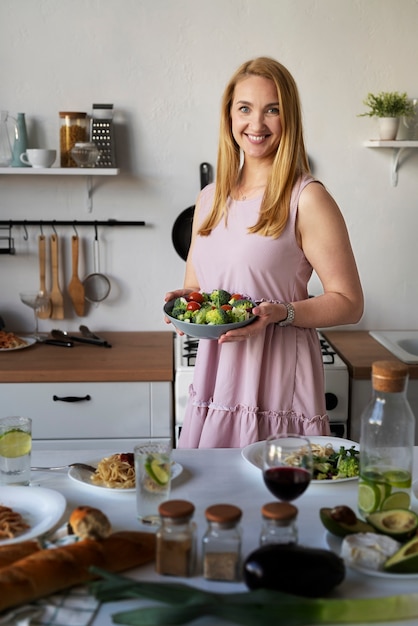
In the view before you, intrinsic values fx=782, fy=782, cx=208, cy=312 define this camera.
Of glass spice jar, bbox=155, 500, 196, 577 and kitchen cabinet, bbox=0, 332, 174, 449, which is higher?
glass spice jar, bbox=155, 500, 196, 577

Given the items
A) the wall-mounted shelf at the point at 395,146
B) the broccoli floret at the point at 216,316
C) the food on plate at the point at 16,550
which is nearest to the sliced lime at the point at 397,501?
the food on plate at the point at 16,550

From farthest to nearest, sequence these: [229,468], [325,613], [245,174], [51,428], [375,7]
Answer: [375,7]
[51,428]
[245,174]
[229,468]
[325,613]

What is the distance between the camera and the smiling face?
1.98 meters

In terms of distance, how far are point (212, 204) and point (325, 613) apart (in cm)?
134

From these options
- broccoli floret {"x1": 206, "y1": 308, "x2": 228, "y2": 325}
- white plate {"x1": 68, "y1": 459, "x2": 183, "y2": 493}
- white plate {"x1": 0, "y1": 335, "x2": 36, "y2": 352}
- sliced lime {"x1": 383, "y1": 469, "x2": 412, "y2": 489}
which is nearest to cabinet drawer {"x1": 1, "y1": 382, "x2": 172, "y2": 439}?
white plate {"x1": 0, "y1": 335, "x2": 36, "y2": 352}

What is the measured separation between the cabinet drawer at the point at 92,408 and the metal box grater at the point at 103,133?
912 millimetres

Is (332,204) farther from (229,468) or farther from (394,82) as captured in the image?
(394,82)

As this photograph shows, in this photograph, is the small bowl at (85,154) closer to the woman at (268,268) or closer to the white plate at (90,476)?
the woman at (268,268)

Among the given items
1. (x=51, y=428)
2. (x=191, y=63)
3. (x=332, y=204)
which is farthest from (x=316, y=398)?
(x=191, y=63)

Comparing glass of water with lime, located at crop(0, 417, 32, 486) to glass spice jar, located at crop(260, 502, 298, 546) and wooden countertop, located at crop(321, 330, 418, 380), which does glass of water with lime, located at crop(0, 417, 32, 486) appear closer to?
glass spice jar, located at crop(260, 502, 298, 546)

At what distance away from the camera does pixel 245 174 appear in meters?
2.15

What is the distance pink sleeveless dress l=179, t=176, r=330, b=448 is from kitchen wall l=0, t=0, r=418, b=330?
114 cm

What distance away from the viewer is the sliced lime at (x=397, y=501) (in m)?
1.30

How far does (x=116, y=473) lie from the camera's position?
1487 millimetres
